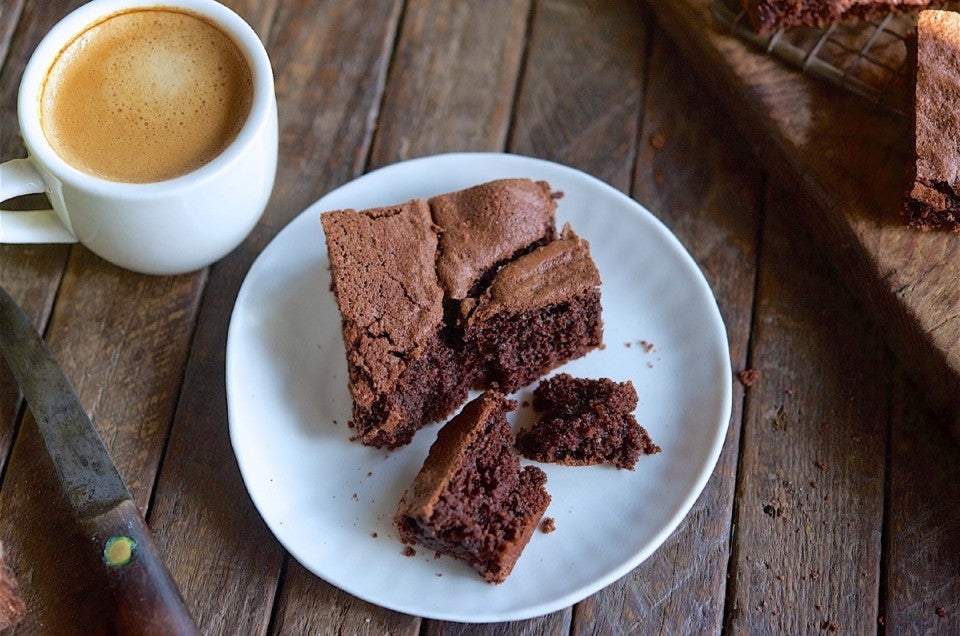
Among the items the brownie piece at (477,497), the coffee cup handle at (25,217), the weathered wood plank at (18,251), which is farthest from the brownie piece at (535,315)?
the weathered wood plank at (18,251)

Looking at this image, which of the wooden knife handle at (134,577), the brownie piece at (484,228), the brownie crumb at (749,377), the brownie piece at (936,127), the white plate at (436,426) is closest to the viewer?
the wooden knife handle at (134,577)

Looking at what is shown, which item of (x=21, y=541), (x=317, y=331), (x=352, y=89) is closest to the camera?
(x=21, y=541)

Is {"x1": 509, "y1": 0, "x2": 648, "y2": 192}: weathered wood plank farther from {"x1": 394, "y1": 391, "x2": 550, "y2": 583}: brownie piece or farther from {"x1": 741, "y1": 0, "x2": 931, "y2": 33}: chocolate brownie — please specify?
{"x1": 394, "y1": 391, "x2": 550, "y2": 583}: brownie piece

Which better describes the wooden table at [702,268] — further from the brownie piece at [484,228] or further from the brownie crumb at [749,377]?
the brownie piece at [484,228]

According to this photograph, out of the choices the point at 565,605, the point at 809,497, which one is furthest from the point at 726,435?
the point at 565,605

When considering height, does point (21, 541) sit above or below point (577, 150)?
below

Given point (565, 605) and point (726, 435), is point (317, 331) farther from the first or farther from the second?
point (726, 435)

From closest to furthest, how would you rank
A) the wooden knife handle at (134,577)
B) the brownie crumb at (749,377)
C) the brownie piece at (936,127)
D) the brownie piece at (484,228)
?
the wooden knife handle at (134,577)
the brownie piece at (484,228)
the brownie piece at (936,127)
the brownie crumb at (749,377)
